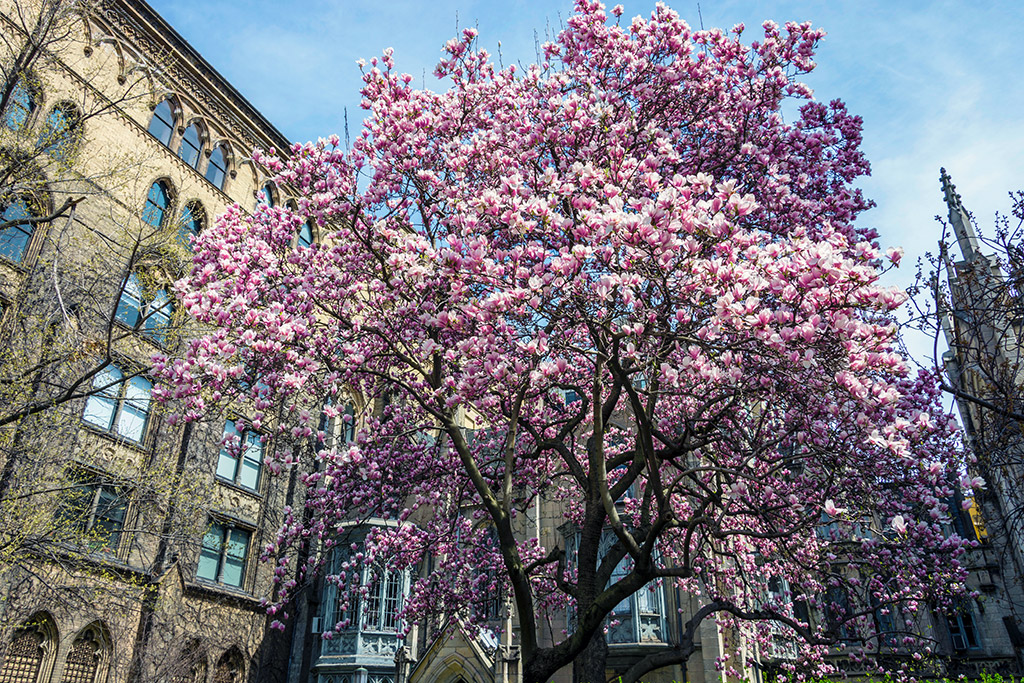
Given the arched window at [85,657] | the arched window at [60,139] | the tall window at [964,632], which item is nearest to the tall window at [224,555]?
the arched window at [85,657]

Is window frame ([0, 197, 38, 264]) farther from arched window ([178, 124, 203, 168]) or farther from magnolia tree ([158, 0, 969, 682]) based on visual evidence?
magnolia tree ([158, 0, 969, 682])

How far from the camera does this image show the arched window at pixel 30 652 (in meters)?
16.3

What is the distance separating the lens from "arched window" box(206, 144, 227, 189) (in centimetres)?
2666

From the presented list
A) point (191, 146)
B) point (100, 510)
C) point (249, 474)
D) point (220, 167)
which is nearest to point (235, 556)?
point (249, 474)

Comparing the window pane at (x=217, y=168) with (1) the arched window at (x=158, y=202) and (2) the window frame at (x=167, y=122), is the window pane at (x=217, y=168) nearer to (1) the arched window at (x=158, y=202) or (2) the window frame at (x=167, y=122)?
(2) the window frame at (x=167, y=122)

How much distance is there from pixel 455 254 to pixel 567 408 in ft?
20.3

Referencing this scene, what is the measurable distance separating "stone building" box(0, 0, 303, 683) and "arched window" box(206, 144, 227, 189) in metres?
0.08

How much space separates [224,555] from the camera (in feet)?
77.4

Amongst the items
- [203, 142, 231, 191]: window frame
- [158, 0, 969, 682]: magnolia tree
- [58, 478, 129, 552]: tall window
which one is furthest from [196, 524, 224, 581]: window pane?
[203, 142, 231, 191]: window frame

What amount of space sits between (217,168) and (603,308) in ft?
81.3

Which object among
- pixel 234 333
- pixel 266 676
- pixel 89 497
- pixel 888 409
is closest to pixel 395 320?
pixel 234 333

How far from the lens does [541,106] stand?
10547mm

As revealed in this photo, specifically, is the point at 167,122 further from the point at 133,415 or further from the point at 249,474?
the point at 249,474

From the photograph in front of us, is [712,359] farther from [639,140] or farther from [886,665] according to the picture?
[886,665]
